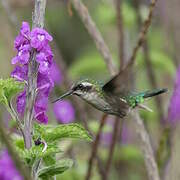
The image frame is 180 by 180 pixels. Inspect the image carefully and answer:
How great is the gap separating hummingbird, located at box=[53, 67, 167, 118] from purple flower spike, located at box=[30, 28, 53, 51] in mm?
360

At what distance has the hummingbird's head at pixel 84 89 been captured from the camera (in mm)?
1692

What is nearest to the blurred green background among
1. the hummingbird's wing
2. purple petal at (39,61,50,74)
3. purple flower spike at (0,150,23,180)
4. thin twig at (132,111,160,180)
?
the hummingbird's wing

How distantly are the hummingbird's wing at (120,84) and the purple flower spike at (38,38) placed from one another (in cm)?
41

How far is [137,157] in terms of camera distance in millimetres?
3936

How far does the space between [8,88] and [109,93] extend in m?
0.54

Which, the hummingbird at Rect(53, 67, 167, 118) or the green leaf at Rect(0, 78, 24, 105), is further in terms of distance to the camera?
the hummingbird at Rect(53, 67, 167, 118)

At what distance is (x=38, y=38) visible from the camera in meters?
1.32

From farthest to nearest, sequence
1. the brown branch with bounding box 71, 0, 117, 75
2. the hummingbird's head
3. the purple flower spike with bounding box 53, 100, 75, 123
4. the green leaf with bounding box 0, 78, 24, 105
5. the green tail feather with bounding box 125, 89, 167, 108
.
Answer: the purple flower spike with bounding box 53, 100, 75, 123 → the brown branch with bounding box 71, 0, 117, 75 → the green tail feather with bounding box 125, 89, 167, 108 → the hummingbird's head → the green leaf with bounding box 0, 78, 24, 105

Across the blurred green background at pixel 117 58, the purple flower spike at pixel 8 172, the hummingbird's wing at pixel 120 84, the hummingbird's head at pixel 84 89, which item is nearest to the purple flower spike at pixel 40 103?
the hummingbird's head at pixel 84 89

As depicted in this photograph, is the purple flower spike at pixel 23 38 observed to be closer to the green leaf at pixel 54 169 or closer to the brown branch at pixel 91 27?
the green leaf at pixel 54 169

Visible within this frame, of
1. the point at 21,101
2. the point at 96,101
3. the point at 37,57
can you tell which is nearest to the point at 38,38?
the point at 37,57

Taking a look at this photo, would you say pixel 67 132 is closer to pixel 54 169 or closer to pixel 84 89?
pixel 54 169

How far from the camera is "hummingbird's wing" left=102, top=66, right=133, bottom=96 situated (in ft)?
5.57

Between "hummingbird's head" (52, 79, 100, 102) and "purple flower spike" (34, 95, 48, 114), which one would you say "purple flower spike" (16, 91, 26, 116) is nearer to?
"purple flower spike" (34, 95, 48, 114)
